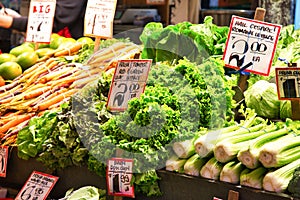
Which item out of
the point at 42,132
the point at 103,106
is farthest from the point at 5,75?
the point at 103,106

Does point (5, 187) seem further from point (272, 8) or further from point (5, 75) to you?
point (272, 8)

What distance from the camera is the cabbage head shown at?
3148mm

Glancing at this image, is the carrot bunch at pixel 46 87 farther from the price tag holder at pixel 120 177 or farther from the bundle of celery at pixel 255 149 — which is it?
→ the bundle of celery at pixel 255 149

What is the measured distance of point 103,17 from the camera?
139 inches

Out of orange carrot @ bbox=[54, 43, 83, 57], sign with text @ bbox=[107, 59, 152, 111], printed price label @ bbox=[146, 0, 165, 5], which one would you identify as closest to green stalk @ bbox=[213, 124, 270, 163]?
sign with text @ bbox=[107, 59, 152, 111]

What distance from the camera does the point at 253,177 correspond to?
225 cm

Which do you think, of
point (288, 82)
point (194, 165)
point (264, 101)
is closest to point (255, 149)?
point (194, 165)

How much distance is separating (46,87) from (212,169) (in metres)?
1.63

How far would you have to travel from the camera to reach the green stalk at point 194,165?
2424 mm

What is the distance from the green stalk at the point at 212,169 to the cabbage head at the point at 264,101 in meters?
0.84

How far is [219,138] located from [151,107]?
312 millimetres

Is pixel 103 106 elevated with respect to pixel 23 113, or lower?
elevated

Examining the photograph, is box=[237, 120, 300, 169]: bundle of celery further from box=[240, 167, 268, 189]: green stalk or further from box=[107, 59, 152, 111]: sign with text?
box=[107, 59, 152, 111]: sign with text

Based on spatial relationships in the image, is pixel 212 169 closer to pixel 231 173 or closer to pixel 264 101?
pixel 231 173
